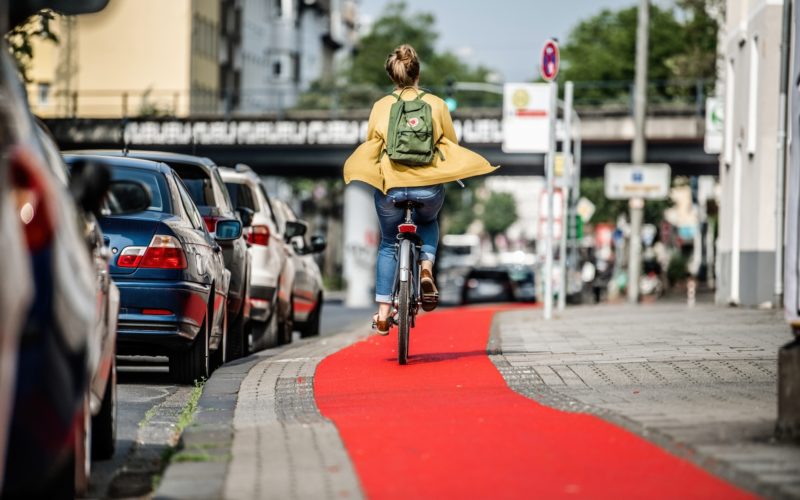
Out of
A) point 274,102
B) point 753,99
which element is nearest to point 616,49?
point 274,102

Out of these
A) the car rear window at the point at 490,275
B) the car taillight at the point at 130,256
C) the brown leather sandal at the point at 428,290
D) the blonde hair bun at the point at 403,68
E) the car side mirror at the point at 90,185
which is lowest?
the car rear window at the point at 490,275

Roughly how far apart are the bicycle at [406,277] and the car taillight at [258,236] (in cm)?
573

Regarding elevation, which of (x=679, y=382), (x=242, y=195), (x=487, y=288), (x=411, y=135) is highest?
(x=411, y=135)

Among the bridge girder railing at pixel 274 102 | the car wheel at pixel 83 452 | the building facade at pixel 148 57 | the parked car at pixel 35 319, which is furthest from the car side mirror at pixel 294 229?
the building facade at pixel 148 57

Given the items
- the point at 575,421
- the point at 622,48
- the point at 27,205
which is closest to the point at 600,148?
the point at 622,48

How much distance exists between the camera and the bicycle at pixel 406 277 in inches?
448

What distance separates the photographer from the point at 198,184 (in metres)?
15.8

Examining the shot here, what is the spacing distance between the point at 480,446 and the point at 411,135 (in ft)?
14.7

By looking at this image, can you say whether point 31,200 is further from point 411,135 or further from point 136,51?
point 136,51

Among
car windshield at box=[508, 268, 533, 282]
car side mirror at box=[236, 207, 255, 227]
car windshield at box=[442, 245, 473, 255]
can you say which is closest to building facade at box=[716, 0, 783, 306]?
car side mirror at box=[236, 207, 255, 227]

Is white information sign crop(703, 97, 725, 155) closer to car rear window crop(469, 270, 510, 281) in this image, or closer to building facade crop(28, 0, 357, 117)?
car rear window crop(469, 270, 510, 281)

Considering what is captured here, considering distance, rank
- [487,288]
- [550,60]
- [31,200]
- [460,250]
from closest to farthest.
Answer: [31,200], [550,60], [487,288], [460,250]

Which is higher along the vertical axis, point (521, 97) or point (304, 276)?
point (521, 97)

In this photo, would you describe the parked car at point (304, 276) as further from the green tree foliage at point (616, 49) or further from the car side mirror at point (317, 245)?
the green tree foliage at point (616, 49)
